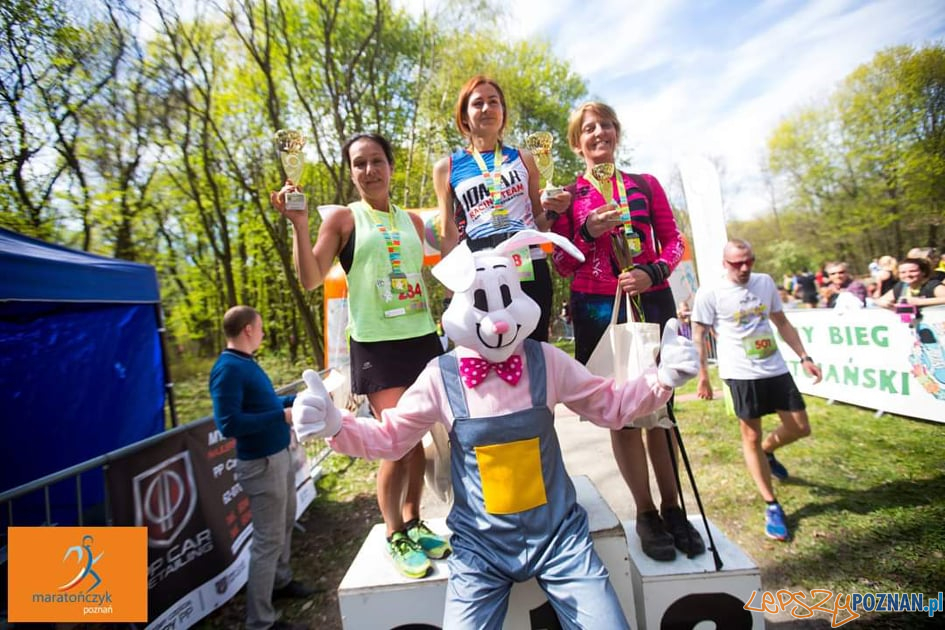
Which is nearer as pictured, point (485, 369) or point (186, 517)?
point (485, 369)

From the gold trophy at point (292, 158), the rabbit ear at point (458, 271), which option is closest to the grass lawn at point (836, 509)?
the rabbit ear at point (458, 271)

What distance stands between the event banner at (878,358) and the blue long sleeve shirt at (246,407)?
14.5ft

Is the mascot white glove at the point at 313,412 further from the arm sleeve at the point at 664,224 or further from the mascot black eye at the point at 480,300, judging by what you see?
the arm sleeve at the point at 664,224

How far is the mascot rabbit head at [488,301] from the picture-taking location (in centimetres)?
165

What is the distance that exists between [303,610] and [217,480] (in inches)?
48.8

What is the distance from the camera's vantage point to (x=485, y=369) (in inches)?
70.0

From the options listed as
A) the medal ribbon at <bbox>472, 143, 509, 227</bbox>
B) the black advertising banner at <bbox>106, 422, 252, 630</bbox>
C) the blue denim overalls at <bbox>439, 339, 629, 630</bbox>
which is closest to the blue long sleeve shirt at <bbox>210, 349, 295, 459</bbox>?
the black advertising banner at <bbox>106, 422, 252, 630</bbox>

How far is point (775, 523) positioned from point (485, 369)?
9.42 ft

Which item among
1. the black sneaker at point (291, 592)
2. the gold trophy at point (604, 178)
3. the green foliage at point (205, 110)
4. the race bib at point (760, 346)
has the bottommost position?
the black sneaker at point (291, 592)

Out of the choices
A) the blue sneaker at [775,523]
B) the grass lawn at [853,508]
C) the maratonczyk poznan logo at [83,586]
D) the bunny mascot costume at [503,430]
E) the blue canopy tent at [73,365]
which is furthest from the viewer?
the blue canopy tent at [73,365]

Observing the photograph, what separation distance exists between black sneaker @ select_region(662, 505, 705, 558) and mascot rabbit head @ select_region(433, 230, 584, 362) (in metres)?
1.27

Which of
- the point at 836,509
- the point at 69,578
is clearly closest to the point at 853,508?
the point at 836,509

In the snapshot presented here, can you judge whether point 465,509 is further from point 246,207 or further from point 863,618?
point 246,207

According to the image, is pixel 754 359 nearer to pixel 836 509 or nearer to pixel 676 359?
pixel 836 509
